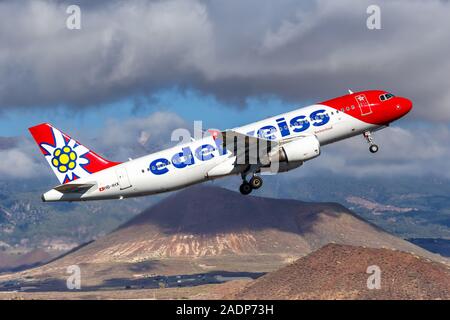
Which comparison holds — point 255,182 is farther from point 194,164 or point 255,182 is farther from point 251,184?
point 194,164

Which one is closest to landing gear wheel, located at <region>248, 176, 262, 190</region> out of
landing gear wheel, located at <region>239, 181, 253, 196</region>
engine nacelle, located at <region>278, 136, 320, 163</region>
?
landing gear wheel, located at <region>239, 181, 253, 196</region>

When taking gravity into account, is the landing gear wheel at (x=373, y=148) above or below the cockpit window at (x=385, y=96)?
below

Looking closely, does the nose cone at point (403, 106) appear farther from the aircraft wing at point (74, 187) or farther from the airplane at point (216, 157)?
the aircraft wing at point (74, 187)

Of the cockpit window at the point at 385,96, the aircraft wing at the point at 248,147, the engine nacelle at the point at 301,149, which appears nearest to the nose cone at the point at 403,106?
the cockpit window at the point at 385,96

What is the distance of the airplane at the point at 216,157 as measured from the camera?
6850 centimetres

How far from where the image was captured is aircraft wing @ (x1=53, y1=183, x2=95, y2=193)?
66.7 m

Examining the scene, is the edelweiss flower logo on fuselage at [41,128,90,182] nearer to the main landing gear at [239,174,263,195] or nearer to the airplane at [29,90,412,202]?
the airplane at [29,90,412,202]

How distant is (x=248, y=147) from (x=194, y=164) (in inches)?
216

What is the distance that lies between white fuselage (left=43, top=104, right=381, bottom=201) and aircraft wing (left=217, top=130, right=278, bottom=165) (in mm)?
942

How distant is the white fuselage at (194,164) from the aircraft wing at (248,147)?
0.94m

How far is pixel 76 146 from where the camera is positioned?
72.8 metres

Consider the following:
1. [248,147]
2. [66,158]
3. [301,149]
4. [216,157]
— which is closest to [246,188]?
[216,157]

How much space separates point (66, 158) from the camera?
2832 inches
